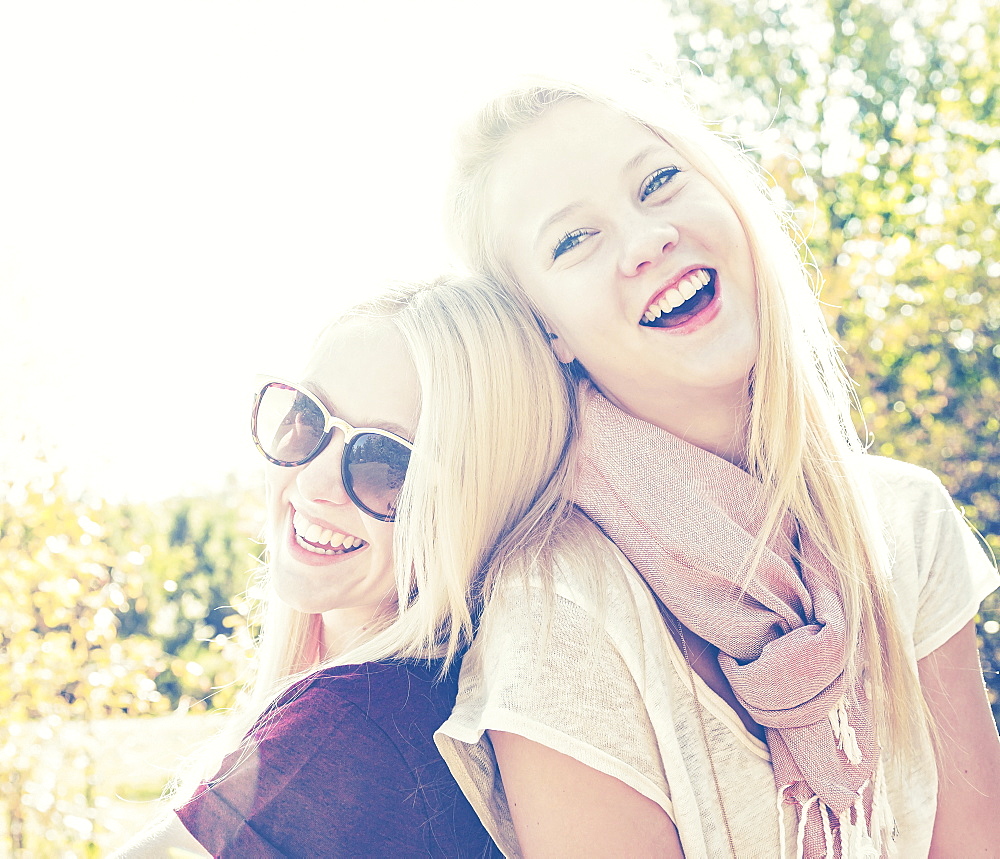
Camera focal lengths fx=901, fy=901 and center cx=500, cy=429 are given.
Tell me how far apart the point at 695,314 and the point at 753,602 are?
593 millimetres

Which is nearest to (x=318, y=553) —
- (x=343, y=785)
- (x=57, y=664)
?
(x=343, y=785)

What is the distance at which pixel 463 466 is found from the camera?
5.92 ft

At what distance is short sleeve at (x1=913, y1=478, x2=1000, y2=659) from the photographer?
1977 millimetres

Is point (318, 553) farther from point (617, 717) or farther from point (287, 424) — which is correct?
point (617, 717)

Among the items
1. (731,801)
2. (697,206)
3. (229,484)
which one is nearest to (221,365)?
(697,206)

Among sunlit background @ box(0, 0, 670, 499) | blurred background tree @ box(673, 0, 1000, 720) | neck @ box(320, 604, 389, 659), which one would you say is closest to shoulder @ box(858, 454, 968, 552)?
neck @ box(320, 604, 389, 659)

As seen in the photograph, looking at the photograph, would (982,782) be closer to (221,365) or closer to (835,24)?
(221,365)

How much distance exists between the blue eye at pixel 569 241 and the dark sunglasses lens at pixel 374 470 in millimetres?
519

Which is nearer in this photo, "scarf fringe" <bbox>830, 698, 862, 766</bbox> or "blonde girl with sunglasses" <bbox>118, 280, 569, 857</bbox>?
"blonde girl with sunglasses" <bbox>118, 280, 569, 857</bbox>

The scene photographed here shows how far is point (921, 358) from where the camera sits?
4.40 meters

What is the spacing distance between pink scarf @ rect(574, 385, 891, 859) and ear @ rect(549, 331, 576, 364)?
15 cm

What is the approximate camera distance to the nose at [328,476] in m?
1.87

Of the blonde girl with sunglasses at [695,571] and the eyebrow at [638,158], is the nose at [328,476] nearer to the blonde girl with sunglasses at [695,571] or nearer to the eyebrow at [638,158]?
the blonde girl with sunglasses at [695,571]

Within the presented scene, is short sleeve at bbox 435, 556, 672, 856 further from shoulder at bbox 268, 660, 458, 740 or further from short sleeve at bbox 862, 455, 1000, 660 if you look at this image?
short sleeve at bbox 862, 455, 1000, 660
